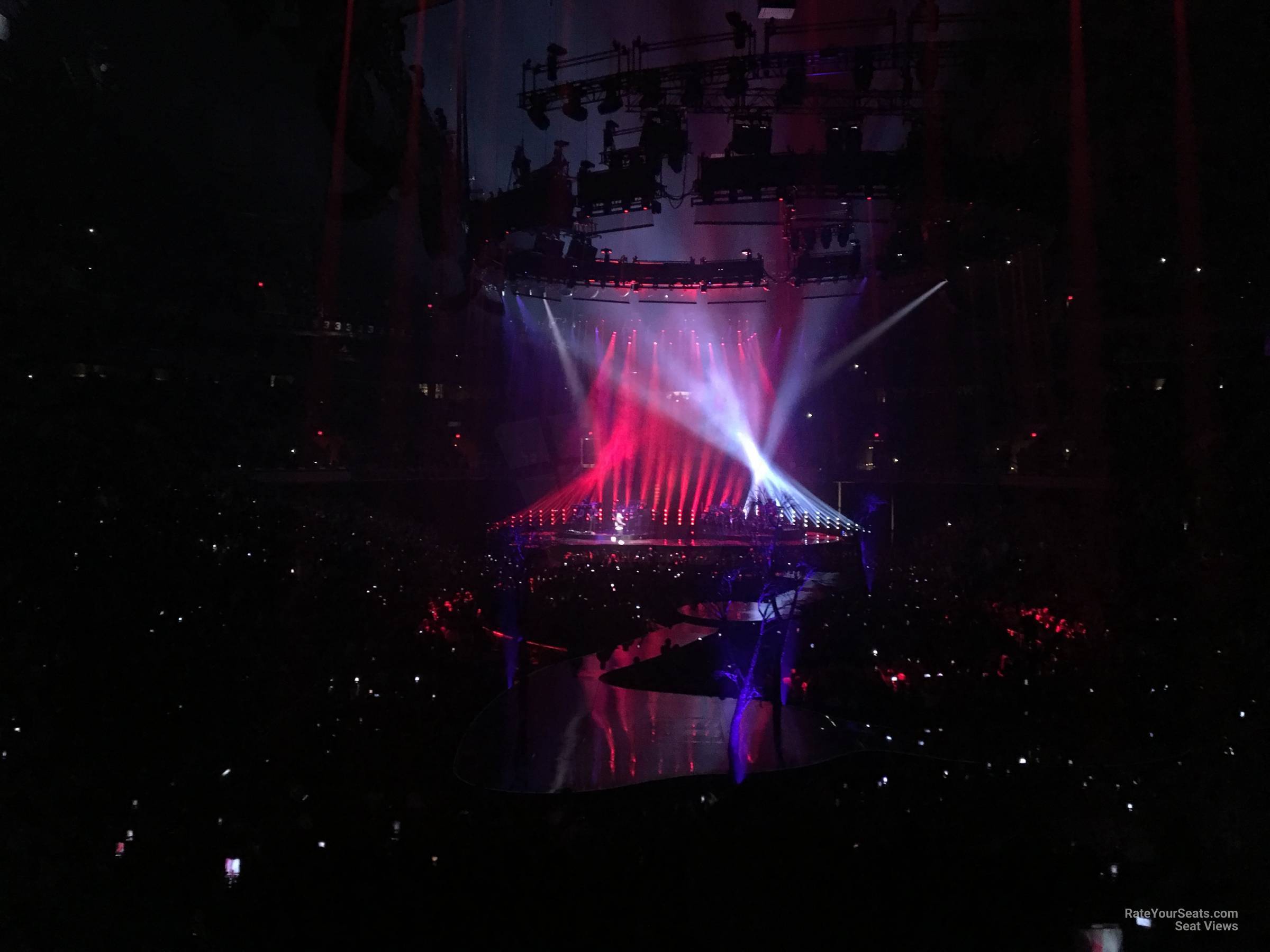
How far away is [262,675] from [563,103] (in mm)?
7585

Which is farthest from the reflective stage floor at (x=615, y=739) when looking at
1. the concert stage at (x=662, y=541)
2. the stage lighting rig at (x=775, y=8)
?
the stage lighting rig at (x=775, y=8)

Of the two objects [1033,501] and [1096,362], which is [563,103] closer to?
[1033,501]

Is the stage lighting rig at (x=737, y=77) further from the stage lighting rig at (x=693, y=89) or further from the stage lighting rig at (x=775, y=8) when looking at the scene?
the stage lighting rig at (x=775, y=8)

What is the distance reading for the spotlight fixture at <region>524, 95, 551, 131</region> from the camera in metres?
9.46

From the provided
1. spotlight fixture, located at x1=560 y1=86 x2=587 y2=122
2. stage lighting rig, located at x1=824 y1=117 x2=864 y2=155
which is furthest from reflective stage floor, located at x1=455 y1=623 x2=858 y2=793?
stage lighting rig, located at x1=824 y1=117 x2=864 y2=155

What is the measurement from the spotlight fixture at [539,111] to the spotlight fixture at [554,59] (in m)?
0.28

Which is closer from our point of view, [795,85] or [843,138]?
[795,85]

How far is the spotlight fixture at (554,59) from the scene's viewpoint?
9125 millimetres

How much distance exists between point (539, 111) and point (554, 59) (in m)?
0.60

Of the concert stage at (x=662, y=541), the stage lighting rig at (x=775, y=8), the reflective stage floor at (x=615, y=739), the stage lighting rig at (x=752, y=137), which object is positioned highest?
the stage lighting rig at (x=775, y=8)

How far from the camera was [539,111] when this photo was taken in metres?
9.52

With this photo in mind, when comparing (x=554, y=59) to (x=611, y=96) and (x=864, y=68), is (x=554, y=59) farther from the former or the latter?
(x=864, y=68)

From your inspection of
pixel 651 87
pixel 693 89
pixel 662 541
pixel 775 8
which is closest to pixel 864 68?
pixel 775 8

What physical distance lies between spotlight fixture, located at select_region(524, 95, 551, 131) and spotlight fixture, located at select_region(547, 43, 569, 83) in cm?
28
